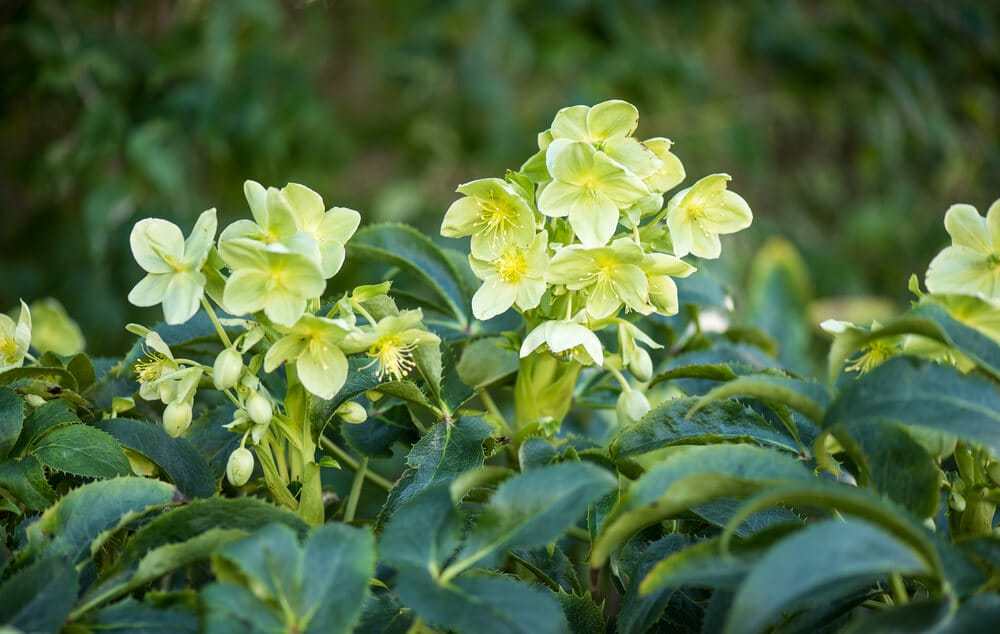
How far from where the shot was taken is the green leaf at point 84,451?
45 centimetres

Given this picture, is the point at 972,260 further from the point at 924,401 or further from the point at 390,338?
the point at 390,338

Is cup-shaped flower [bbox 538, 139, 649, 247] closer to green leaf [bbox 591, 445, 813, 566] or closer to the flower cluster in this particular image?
the flower cluster

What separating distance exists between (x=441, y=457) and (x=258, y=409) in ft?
0.34

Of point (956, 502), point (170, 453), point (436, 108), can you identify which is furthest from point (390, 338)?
point (436, 108)

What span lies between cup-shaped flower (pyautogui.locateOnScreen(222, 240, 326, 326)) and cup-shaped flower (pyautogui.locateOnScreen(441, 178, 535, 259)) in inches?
4.0

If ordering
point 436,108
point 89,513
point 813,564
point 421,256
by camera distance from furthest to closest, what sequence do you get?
point 436,108
point 421,256
point 89,513
point 813,564

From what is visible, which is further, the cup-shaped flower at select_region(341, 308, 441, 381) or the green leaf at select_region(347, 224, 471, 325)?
the green leaf at select_region(347, 224, 471, 325)

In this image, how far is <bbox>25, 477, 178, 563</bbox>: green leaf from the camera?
0.40 metres

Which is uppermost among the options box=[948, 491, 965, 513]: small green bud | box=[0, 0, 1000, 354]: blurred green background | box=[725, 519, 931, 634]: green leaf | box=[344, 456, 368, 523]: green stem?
box=[725, 519, 931, 634]: green leaf

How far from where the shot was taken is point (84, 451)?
1.48ft

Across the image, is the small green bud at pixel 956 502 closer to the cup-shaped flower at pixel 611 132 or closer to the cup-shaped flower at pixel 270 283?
the cup-shaped flower at pixel 611 132

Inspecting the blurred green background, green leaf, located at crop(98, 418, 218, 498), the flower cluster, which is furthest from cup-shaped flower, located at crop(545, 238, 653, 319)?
the blurred green background

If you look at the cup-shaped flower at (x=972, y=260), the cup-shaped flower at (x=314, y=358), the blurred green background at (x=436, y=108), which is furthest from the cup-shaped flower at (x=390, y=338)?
the blurred green background at (x=436, y=108)

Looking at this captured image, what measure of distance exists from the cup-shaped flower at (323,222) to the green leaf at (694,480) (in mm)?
190
